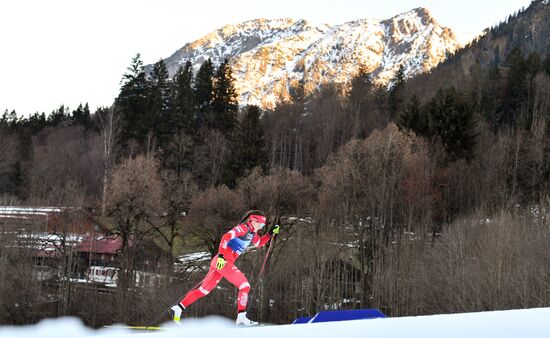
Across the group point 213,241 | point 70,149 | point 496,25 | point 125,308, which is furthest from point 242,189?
point 496,25

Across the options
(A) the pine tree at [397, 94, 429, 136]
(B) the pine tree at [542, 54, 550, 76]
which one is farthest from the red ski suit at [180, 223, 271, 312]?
(B) the pine tree at [542, 54, 550, 76]

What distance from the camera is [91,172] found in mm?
67062

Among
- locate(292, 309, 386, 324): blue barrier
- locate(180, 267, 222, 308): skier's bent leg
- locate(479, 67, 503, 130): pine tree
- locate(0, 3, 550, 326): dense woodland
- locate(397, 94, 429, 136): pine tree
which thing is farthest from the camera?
locate(479, 67, 503, 130): pine tree

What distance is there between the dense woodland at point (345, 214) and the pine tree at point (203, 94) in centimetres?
373

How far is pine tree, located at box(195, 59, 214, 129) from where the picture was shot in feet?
216

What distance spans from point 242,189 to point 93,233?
11639 mm

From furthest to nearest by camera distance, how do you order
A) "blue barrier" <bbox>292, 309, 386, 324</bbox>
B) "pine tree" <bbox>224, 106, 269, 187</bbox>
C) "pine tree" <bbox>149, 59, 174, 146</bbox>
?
"pine tree" <bbox>149, 59, 174, 146</bbox> < "pine tree" <bbox>224, 106, 269, 187</bbox> < "blue barrier" <bbox>292, 309, 386, 324</bbox>

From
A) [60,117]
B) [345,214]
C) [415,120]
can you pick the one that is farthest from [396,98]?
A: [60,117]

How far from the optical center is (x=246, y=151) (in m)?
50.4

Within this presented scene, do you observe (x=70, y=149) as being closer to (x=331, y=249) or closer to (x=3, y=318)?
A: (x=3, y=318)

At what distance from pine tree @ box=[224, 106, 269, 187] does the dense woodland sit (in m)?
0.15

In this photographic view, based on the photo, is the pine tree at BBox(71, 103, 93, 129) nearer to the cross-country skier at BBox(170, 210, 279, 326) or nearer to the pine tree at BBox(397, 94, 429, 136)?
the pine tree at BBox(397, 94, 429, 136)

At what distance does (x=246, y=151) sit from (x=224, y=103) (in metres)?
18.5

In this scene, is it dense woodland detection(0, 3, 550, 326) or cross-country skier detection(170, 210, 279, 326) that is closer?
cross-country skier detection(170, 210, 279, 326)
